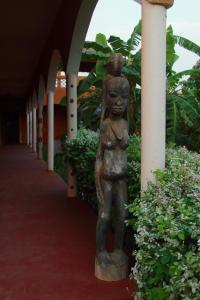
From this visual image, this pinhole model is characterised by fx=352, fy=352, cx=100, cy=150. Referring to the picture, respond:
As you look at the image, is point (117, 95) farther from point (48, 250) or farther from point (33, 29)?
point (33, 29)

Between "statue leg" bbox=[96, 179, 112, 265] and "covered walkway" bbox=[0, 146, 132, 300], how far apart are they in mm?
226

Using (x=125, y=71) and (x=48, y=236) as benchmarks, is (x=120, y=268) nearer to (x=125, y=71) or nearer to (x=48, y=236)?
(x=48, y=236)

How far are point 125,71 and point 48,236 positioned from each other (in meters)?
4.94

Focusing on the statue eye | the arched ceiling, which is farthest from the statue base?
the arched ceiling

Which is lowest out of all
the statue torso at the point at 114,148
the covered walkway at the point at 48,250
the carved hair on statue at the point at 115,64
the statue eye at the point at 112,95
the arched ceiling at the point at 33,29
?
the covered walkway at the point at 48,250

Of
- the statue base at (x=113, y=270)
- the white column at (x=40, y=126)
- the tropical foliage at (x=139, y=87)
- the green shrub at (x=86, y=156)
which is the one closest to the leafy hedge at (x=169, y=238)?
the statue base at (x=113, y=270)

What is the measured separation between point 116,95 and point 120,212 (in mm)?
1132

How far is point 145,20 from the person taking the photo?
9.46 feet

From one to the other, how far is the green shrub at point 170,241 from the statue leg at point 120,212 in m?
0.75

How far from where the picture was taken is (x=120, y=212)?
3.44 m

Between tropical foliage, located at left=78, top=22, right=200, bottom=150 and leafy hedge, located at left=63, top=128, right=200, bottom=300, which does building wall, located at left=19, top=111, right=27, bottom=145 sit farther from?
leafy hedge, located at left=63, top=128, right=200, bottom=300

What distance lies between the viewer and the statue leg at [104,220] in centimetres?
340

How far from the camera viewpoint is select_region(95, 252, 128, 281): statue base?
3348 mm

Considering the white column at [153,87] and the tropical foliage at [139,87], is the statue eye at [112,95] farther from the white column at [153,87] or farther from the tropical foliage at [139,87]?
the tropical foliage at [139,87]
